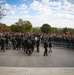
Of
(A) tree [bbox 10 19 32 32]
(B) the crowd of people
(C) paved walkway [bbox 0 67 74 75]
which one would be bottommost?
(C) paved walkway [bbox 0 67 74 75]

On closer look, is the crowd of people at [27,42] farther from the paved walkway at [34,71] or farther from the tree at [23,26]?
the tree at [23,26]

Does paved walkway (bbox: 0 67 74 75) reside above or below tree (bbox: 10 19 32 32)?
below

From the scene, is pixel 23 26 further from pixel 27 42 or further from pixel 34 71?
pixel 34 71

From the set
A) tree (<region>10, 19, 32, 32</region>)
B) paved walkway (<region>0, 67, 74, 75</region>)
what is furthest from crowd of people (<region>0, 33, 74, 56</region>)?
tree (<region>10, 19, 32, 32</region>)

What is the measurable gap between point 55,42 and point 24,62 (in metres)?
16.1

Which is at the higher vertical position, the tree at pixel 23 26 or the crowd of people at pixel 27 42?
the tree at pixel 23 26

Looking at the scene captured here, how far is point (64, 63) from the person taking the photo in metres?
19.1

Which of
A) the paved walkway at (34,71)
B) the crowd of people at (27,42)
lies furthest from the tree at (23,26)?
the paved walkway at (34,71)

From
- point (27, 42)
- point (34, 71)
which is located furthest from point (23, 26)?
point (34, 71)

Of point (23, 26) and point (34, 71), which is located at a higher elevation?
point (23, 26)

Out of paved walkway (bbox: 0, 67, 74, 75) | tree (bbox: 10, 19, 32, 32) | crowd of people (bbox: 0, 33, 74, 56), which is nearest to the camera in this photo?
paved walkway (bbox: 0, 67, 74, 75)

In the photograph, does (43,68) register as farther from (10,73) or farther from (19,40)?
(19,40)

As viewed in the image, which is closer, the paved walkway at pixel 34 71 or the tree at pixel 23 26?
the paved walkway at pixel 34 71

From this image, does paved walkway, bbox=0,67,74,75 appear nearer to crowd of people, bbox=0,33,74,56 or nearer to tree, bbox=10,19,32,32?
crowd of people, bbox=0,33,74,56
